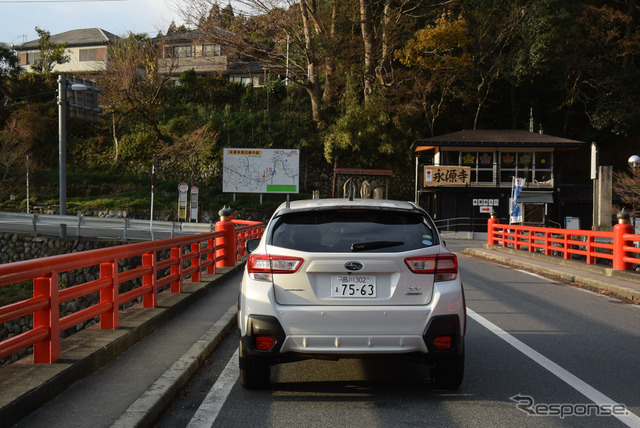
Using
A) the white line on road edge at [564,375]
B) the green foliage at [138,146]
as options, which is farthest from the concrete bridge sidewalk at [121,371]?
the green foliage at [138,146]

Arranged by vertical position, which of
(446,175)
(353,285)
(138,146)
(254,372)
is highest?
(138,146)

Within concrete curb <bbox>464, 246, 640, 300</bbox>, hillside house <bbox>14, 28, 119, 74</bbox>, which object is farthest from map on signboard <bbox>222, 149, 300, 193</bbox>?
hillside house <bbox>14, 28, 119, 74</bbox>

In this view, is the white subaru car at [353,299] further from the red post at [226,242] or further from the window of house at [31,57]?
the window of house at [31,57]

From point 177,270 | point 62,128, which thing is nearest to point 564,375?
point 177,270

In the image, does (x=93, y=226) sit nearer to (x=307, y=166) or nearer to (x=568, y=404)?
(x=307, y=166)

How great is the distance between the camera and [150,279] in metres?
8.48

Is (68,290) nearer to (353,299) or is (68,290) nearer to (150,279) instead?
(353,299)

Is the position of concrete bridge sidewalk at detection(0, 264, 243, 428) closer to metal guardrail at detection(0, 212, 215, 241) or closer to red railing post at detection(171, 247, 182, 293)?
red railing post at detection(171, 247, 182, 293)

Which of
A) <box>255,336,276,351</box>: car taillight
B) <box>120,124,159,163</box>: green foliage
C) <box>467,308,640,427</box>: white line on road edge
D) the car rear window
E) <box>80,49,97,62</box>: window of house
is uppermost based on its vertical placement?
<box>80,49,97,62</box>: window of house

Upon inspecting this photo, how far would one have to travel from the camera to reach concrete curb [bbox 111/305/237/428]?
166 inches

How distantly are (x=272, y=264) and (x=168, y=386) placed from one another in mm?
1242

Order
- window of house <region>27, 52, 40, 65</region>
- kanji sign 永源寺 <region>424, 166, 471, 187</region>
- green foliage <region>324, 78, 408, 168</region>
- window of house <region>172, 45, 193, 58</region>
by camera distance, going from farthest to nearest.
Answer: window of house <region>27, 52, 40, 65</region>, window of house <region>172, 45, 193, 58</region>, green foliage <region>324, 78, 408, 168</region>, kanji sign 永源寺 <region>424, 166, 471, 187</region>

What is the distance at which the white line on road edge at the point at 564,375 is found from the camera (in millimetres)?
4566

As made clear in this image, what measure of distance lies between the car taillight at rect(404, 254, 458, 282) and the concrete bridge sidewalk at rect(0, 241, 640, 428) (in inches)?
83.7
